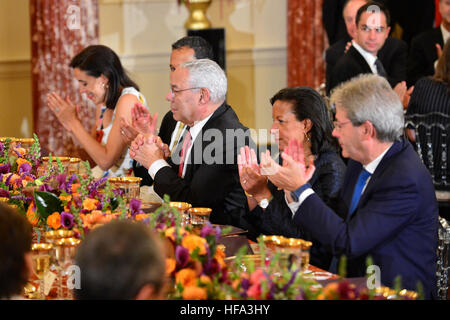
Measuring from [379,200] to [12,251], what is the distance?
48.2 inches

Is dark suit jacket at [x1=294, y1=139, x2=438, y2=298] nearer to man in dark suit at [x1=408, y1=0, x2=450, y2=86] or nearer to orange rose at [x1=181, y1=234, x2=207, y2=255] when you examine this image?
orange rose at [x1=181, y1=234, x2=207, y2=255]

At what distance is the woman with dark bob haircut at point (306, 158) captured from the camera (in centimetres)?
280

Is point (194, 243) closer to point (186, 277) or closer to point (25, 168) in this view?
point (186, 277)

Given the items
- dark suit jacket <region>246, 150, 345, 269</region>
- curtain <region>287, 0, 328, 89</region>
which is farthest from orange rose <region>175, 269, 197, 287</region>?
curtain <region>287, 0, 328, 89</region>

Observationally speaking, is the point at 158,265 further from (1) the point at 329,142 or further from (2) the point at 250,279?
(1) the point at 329,142

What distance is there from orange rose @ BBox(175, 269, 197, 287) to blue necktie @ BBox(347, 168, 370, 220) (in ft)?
3.03

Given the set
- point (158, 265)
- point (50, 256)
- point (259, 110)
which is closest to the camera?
point (158, 265)

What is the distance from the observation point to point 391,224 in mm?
2320

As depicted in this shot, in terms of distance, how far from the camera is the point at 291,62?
273 inches

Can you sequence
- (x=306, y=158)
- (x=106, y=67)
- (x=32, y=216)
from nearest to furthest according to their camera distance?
1. (x=32, y=216)
2. (x=306, y=158)
3. (x=106, y=67)

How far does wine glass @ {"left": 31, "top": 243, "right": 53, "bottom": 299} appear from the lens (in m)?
2.04

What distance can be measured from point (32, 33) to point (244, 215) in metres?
3.71

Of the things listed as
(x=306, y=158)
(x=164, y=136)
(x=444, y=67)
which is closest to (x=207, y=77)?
(x=306, y=158)
